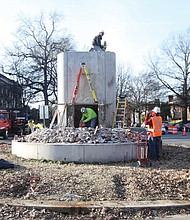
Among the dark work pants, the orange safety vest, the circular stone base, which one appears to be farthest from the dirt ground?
the orange safety vest

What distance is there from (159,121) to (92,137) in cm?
231

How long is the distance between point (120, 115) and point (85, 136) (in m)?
3.41

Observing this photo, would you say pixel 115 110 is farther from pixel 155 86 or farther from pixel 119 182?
pixel 155 86

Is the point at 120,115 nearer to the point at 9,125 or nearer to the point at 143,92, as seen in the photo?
the point at 9,125

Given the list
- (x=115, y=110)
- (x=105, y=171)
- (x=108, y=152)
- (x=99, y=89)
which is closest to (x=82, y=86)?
(x=99, y=89)

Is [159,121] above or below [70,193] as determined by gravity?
above

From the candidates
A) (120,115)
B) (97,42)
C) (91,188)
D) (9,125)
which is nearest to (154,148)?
(120,115)

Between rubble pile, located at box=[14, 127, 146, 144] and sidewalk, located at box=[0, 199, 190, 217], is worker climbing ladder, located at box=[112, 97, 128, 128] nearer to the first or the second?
rubble pile, located at box=[14, 127, 146, 144]

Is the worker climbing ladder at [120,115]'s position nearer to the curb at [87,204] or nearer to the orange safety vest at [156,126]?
the orange safety vest at [156,126]

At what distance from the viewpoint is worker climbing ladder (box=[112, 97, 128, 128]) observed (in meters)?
14.1

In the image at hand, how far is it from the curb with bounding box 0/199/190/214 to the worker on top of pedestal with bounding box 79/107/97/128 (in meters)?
7.25

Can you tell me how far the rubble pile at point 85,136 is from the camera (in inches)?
441

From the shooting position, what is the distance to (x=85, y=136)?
37.2 feet

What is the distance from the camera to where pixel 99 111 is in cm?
1382
